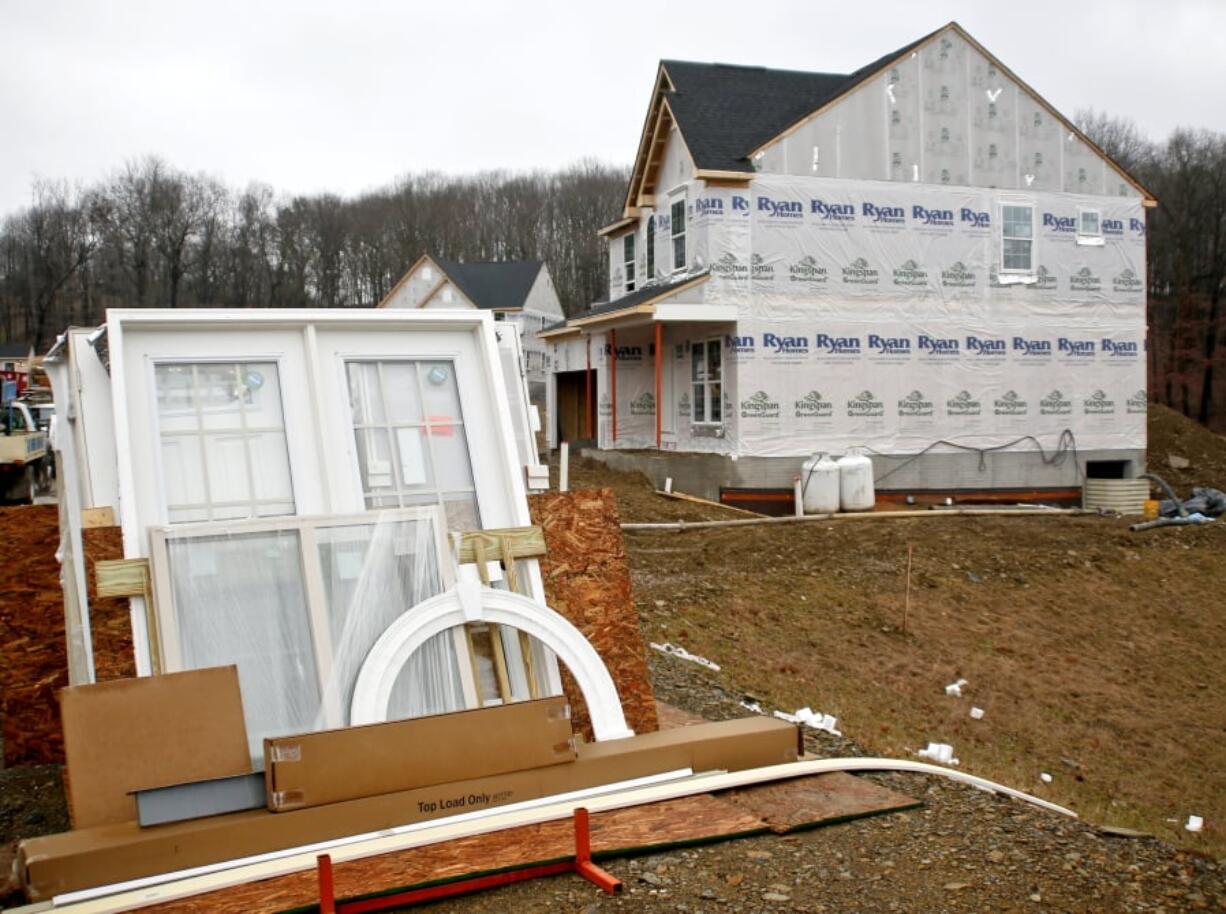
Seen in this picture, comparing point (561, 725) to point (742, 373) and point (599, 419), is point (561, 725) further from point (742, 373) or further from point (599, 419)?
point (599, 419)

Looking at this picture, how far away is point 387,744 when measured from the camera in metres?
4.94

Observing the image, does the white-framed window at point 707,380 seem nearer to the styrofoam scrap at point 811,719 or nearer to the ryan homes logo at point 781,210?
the ryan homes logo at point 781,210

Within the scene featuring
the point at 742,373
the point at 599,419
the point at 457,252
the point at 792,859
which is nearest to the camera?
the point at 792,859

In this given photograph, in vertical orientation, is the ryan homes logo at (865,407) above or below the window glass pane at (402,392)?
below

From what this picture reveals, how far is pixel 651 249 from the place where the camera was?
2298 cm

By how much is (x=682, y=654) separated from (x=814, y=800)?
16.3 feet

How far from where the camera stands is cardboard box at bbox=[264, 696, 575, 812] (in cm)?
472

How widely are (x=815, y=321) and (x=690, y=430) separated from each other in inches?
128

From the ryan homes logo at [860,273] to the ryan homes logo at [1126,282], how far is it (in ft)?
18.6

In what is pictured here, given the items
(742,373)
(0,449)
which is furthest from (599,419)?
(0,449)

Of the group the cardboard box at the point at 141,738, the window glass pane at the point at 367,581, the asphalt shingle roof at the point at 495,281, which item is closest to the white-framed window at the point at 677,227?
the window glass pane at the point at 367,581

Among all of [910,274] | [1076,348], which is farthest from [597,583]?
[1076,348]

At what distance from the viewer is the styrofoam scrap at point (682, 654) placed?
33.4 ft

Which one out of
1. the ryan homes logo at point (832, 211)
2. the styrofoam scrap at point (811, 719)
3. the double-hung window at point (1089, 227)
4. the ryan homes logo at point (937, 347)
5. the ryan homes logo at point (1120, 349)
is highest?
the ryan homes logo at point (832, 211)
